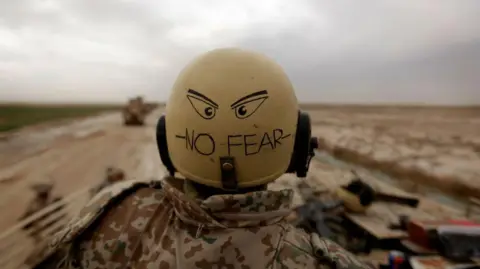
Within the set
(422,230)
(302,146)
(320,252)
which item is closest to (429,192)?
(422,230)

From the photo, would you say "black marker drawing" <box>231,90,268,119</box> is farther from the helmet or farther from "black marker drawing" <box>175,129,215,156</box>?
"black marker drawing" <box>175,129,215,156</box>

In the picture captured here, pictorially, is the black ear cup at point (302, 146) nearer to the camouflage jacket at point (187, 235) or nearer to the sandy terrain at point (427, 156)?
the camouflage jacket at point (187, 235)

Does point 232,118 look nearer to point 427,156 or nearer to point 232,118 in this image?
point 232,118

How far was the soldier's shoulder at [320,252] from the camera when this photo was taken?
1544 millimetres

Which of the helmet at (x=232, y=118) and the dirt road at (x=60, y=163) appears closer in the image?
the helmet at (x=232, y=118)

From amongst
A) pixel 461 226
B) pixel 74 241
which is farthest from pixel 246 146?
pixel 461 226

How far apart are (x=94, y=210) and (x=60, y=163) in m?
7.44

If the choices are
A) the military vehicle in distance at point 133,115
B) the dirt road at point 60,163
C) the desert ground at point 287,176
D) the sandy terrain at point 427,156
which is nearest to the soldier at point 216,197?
the desert ground at point 287,176

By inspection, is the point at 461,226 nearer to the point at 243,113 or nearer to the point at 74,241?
the point at 243,113

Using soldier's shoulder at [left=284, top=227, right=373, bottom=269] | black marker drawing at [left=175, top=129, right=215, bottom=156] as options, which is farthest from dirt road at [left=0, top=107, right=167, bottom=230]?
soldier's shoulder at [left=284, top=227, right=373, bottom=269]

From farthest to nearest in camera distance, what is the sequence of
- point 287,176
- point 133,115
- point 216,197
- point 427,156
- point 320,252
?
point 133,115 → point 427,156 → point 287,176 → point 320,252 → point 216,197

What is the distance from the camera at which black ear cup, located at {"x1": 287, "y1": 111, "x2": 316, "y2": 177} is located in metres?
1.80

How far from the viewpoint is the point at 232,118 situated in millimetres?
1592

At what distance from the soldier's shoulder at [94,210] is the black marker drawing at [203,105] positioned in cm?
44
